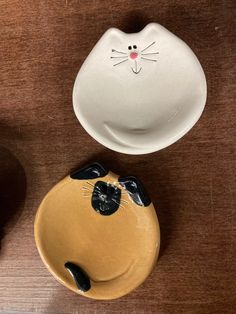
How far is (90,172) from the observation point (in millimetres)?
866

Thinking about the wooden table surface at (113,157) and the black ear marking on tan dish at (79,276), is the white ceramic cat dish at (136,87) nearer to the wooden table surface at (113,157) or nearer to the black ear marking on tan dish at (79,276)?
the wooden table surface at (113,157)

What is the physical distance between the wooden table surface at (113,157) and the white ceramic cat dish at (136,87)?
0.10m

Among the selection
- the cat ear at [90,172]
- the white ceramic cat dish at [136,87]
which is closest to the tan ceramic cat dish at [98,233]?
the cat ear at [90,172]

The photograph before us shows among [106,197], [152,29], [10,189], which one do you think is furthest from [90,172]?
[152,29]

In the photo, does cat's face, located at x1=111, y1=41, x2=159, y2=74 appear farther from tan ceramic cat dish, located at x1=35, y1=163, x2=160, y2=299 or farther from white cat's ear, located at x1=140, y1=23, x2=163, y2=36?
tan ceramic cat dish, located at x1=35, y1=163, x2=160, y2=299

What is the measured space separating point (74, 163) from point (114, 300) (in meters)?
0.33

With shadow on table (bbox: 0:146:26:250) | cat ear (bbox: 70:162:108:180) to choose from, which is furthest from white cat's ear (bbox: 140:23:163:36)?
shadow on table (bbox: 0:146:26:250)

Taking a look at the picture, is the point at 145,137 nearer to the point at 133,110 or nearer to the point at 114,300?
the point at 133,110

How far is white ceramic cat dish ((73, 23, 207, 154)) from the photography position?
0.79m

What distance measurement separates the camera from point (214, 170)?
0.87 m

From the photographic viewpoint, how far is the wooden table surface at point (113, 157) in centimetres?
86

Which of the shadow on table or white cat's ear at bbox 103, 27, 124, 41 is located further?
the shadow on table

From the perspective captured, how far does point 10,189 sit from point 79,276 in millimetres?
265

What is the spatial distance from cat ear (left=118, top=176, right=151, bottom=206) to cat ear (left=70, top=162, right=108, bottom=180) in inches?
2.0
